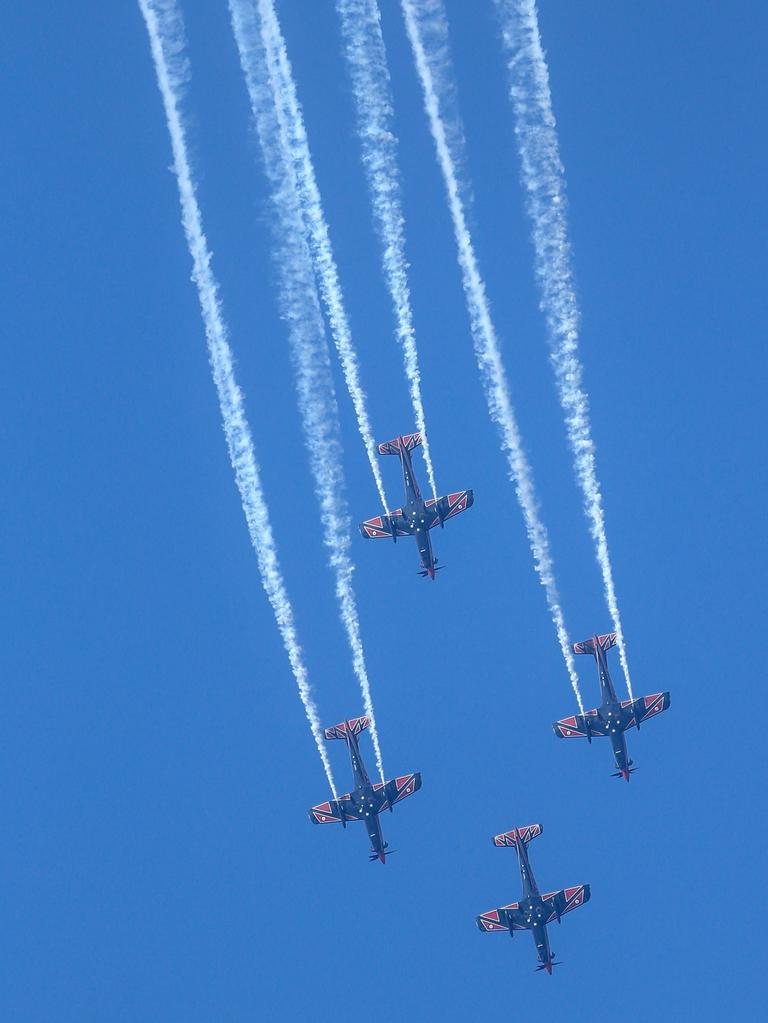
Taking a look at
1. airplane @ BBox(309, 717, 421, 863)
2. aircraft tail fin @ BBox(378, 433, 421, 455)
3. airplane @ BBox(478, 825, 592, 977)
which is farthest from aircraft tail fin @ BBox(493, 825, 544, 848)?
aircraft tail fin @ BBox(378, 433, 421, 455)

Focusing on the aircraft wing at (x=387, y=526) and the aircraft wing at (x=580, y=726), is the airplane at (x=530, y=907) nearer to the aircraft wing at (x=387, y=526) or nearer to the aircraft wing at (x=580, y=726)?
the aircraft wing at (x=580, y=726)

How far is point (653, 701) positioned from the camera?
48.8 m

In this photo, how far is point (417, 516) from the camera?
47531mm

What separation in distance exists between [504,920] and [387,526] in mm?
9962

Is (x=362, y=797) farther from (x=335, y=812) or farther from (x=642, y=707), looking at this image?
(x=642, y=707)

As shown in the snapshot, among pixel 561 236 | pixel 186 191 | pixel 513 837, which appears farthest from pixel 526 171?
pixel 513 837

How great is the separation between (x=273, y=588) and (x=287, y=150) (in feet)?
32.2

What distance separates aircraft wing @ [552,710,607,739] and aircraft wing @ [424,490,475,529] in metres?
5.72

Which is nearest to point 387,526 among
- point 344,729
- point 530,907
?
point 344,729

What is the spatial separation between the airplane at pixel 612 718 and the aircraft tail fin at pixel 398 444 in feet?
21.9

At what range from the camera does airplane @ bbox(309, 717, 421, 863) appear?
4772 cm

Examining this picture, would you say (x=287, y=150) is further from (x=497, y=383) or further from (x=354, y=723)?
(x=354, y=723)

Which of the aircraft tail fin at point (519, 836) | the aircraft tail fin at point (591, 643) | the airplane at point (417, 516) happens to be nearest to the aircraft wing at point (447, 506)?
the airplane at point (417, 516)

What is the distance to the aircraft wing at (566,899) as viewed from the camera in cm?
4919
